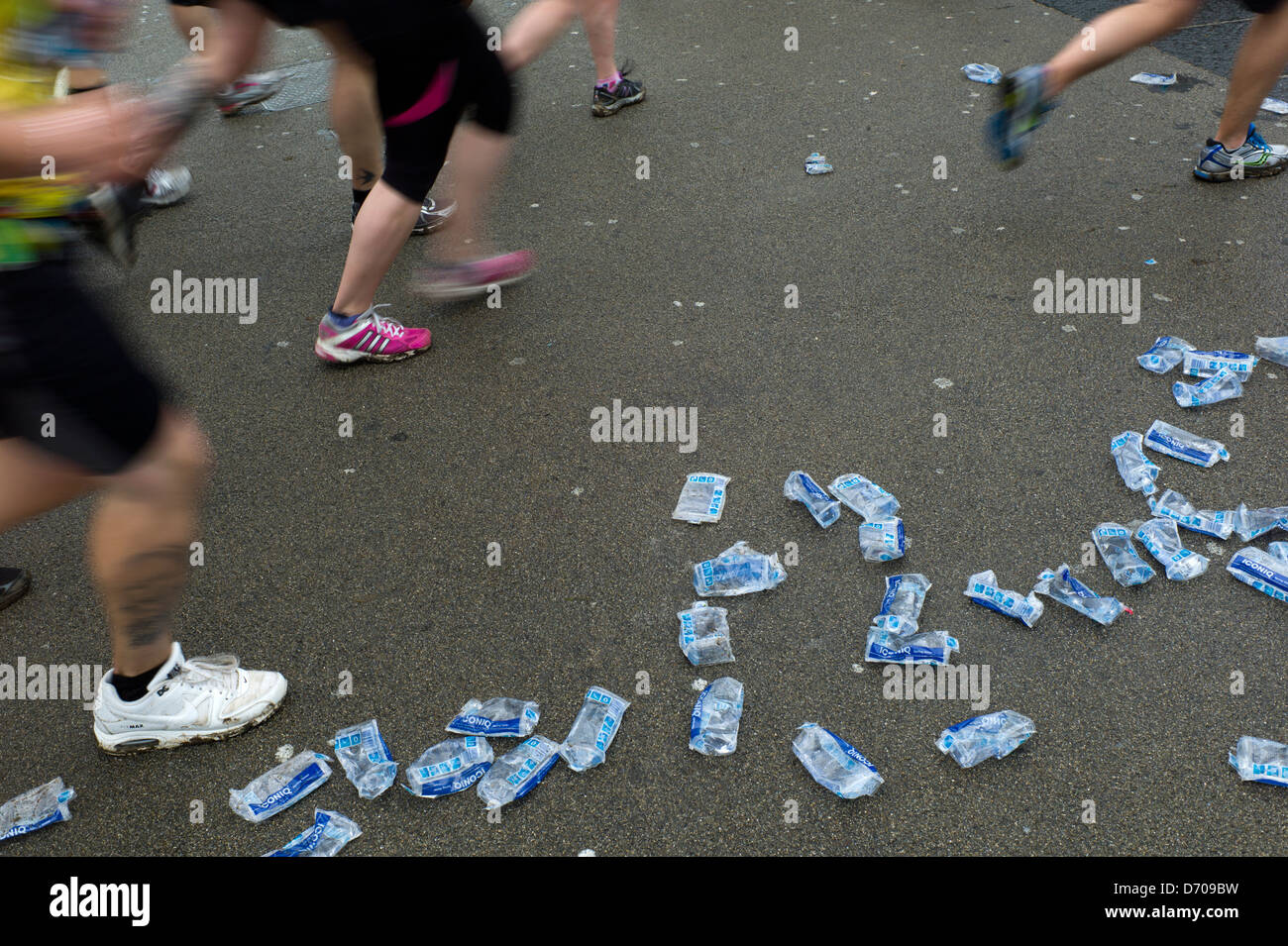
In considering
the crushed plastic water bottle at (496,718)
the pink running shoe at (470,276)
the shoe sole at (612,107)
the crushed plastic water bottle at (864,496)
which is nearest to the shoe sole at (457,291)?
the pink running shoe at (470,276)

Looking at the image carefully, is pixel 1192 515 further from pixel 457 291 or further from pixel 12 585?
pixel 12 585

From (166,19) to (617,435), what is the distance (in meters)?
6.71

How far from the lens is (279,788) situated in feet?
6.63

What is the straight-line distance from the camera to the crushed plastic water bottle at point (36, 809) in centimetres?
198

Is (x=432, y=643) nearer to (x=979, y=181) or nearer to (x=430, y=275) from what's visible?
(x=430, y=275)

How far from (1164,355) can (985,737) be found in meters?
1.66

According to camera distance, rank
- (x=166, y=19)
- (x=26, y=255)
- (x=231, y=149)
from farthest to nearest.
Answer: (x=166, y=19) < (x=231, y=149) < (x=26, y=255)

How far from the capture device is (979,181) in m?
4.18

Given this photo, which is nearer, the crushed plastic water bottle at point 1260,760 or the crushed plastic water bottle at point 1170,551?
the crushed plastic water bottle at point 1260,760

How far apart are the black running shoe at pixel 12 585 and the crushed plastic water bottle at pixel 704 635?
1.72 m

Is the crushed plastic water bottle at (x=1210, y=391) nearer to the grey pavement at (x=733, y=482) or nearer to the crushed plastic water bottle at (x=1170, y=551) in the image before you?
the grey pavement at (x=733, y=482)

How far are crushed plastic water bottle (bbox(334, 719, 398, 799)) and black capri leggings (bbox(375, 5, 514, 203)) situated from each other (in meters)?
1.77
